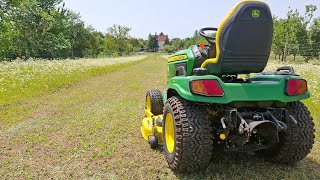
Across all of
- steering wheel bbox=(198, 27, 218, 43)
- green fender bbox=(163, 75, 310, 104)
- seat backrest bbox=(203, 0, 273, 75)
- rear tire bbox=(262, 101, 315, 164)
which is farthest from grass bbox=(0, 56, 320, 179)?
steering wheel bbox=(198, 27, 218, 43)

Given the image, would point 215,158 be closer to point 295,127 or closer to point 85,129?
point 295,127

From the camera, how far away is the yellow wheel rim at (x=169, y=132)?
3.30m

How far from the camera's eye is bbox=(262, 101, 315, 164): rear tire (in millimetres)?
3082

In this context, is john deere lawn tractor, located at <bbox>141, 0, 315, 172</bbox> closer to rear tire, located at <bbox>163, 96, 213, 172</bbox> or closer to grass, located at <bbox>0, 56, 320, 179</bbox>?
rear tire, located at <bbox>163, 96, 213, 172</bbox>

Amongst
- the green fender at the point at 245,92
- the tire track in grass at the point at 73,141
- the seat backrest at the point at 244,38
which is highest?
the seat backrest at the point at 244,38

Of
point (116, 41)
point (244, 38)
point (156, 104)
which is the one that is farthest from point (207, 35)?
point (116, 41)

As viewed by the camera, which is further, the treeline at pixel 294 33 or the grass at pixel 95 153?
the treeline at pixel 294 33

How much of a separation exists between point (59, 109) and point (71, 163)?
340 cm

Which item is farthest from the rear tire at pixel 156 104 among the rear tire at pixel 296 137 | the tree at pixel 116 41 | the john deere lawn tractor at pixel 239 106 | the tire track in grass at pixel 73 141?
the tree at pixel 116 41

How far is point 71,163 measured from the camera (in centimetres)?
350

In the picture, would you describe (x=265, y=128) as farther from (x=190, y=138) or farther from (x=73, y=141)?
(x=73, y=141)

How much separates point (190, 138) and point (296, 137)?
4.08 ft

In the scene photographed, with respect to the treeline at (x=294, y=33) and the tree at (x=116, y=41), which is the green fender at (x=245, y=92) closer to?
the treeline at (x=294, y=33)

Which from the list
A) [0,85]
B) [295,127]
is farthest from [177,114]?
[0,85]
